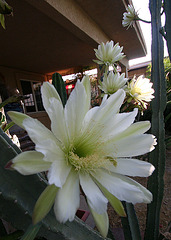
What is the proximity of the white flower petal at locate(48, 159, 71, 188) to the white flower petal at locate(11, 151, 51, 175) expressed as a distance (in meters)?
0.02

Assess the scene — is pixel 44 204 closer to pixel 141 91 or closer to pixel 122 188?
pixel 122 188

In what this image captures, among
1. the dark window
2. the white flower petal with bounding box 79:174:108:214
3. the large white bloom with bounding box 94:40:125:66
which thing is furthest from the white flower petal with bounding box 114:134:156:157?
the dark window

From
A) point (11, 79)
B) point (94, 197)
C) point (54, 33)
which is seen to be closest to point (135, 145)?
point (94, 197)

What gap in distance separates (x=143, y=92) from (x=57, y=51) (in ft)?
10.8

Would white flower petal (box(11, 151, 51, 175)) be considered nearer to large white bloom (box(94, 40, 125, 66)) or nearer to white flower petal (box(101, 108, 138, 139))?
white flower petal (box(101, 108, 138, 139))

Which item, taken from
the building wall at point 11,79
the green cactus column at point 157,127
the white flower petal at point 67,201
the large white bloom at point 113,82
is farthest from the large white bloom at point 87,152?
the building wall at point 11,79

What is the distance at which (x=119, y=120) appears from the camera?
383 millimetres

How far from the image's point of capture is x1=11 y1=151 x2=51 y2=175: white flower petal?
0.82 ft

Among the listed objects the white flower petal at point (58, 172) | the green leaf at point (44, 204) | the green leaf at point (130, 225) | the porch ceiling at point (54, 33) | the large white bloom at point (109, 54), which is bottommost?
the green leaf at point (130, 225)

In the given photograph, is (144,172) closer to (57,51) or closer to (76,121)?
(76,121)

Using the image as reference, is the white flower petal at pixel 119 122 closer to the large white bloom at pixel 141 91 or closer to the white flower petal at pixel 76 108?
the white flower petal at pixel 76 108

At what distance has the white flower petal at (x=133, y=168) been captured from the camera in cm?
34

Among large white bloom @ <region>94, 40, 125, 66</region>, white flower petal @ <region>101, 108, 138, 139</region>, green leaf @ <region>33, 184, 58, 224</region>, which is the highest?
large white bloom @ <region>94, 40, 125, 66</region>

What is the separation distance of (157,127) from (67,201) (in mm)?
653
